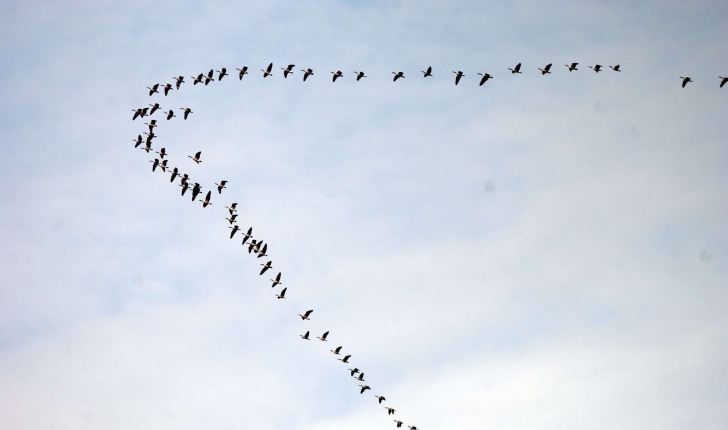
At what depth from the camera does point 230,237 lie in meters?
99.1

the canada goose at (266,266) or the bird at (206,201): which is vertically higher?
the bird at (206,201)

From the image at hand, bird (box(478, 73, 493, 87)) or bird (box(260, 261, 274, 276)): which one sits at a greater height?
bird (box(478, 73, 493, 87))

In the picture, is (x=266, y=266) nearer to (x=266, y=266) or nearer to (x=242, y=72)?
(x=266, y=266)

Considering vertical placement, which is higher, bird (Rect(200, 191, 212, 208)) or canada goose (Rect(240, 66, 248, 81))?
canada goose (Rect(240, 66, 248, 81))

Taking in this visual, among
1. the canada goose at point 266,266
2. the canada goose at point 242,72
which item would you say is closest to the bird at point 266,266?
the canada goose at point 266,266

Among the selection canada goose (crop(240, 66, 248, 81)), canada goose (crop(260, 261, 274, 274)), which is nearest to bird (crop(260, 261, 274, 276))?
canada goose (crop(260, 261, 274, 274))

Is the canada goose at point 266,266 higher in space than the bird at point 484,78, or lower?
lower

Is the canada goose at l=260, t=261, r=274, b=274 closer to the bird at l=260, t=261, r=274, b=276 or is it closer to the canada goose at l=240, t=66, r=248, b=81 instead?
the bird at l=260, t=261, r=274, b=276

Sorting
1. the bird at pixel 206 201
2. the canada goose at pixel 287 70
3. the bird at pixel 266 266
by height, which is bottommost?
the bird at pixel 266 266

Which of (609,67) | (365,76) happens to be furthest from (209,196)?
(609,67)

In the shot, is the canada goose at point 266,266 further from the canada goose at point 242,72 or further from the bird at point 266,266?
the canada goose at point 242,72

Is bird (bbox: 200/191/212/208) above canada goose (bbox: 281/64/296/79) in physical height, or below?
below

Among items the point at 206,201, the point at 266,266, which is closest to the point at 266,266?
the point at 266,266

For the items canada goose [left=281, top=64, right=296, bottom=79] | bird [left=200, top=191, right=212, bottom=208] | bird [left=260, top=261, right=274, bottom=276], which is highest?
canada goose [left=281, top=64, right=296, bottom=79]
